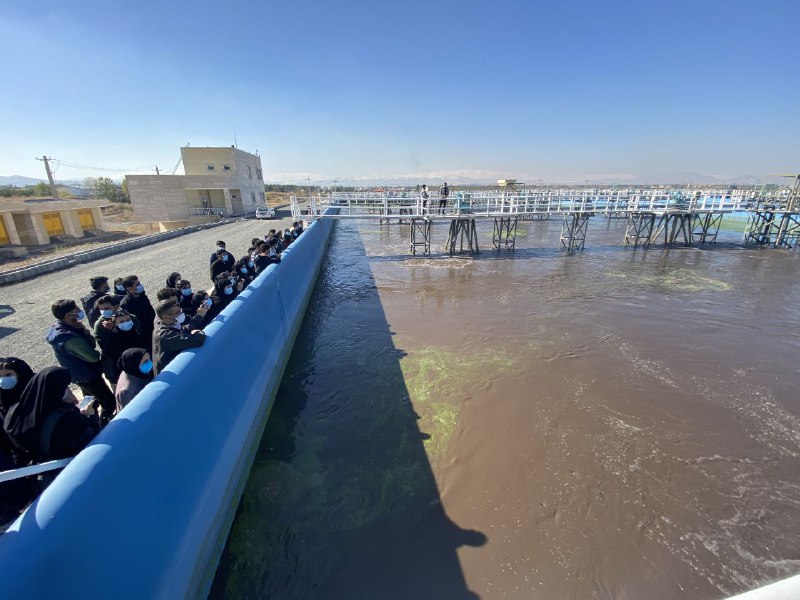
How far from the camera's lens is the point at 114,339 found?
4.11 m

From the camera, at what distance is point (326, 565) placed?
12.2 ft

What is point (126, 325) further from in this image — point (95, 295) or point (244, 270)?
point (244, 270)

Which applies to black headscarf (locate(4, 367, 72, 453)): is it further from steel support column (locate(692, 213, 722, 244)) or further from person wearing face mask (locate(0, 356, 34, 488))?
steel support column (locate(692, 213, 722, 244))

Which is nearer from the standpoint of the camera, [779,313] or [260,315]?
[260,315]

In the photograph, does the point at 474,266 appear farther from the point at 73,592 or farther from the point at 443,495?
the point at 73,592

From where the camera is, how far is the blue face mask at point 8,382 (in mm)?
2732

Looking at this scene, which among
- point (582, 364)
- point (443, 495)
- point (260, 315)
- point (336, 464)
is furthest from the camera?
point (582, 364)

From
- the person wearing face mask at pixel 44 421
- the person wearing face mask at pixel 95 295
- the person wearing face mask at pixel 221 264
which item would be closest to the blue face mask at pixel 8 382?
the person wearing face mask at pixel 44 421

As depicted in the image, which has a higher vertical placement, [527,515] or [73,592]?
[73,592]

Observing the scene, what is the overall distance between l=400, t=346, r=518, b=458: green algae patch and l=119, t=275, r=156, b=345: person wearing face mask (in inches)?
172

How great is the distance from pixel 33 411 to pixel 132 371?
116cm

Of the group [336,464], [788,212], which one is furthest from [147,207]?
[788,212]

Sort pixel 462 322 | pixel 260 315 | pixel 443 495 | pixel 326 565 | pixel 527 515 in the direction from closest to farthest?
pixel 326 565
pixel 527 515
pixel 443 495
pixel 260 315
pixel 462 322

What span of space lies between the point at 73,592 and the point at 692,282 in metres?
18.9
